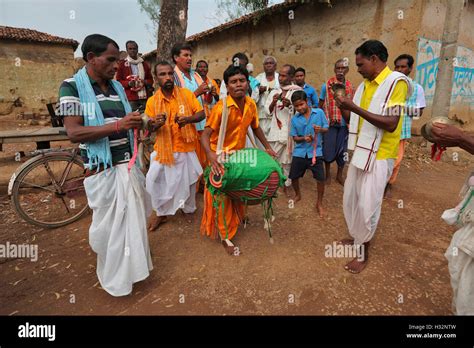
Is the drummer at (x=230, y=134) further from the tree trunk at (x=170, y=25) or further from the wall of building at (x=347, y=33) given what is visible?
the wall of building at (x=347, y=33)

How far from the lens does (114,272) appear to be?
2.41m

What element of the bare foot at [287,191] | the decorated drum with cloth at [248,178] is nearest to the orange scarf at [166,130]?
the decorated drum with cloth at [248,178]

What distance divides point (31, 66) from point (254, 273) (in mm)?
15227

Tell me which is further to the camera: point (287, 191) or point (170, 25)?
point (170, 25)

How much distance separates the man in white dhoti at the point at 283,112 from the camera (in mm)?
4750

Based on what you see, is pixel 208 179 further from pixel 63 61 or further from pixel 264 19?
pixel 63 61

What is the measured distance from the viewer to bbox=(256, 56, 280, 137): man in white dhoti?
502 centimetres

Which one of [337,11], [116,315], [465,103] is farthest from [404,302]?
[465,103]

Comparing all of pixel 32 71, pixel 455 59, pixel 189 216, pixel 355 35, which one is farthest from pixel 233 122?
pixel 32 71

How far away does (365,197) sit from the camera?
2699 millimetres

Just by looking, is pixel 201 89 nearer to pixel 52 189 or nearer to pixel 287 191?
pixel 287 191

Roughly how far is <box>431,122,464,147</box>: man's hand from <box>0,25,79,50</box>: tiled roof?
53.8 ft

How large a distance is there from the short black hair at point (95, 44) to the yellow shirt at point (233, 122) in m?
1.12
